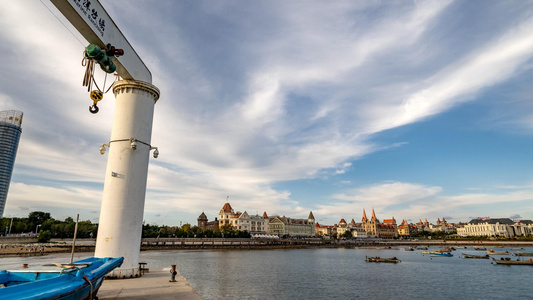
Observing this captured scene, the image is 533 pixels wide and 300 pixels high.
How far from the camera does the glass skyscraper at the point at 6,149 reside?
148m

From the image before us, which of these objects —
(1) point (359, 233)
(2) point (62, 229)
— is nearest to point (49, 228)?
(2) point (62, 229)

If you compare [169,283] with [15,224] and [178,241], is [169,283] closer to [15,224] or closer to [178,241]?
[178,241]

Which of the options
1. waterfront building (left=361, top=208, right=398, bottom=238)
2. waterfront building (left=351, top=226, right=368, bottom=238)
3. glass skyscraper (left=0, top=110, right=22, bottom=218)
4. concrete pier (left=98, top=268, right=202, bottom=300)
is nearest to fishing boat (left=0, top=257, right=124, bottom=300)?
concrete pier (left=98, top=268, right=202, bottom=300)

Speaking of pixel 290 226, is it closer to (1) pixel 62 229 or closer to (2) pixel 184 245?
(2) pixel 184 245

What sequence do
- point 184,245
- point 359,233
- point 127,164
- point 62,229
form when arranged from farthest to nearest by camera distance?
1. point 359,233
2. point 62,229
3. point 184,245
4. point 127,164

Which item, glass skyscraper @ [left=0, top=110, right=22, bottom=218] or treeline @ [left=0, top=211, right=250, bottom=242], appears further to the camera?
glass skyscraper @ [left=0, top=110, right=22, bottom=218]

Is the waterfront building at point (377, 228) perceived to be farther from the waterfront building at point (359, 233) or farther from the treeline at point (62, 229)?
the treeline at point (62, 229)

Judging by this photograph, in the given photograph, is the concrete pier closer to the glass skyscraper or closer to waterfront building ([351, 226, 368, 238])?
waterfront building ([351, 226, 368, 238])

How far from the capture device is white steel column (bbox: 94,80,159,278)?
1461 cm

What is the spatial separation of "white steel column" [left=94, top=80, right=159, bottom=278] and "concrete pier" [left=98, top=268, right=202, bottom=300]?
1364mm

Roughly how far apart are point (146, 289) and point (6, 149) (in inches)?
7605

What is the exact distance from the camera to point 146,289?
12344 mm

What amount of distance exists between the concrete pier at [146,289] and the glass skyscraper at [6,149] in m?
185

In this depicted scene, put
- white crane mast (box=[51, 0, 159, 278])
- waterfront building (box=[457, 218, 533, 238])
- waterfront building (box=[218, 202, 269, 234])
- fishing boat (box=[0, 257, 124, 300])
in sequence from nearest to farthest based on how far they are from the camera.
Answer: fishing boat (box=[0, 257, 124, 300]), white crane mast (box=[51, 0, 159, 278]), waterfront building (box=[218, 202, 269, 234]), waterfront building (box=[457, 218, 533, 238])
